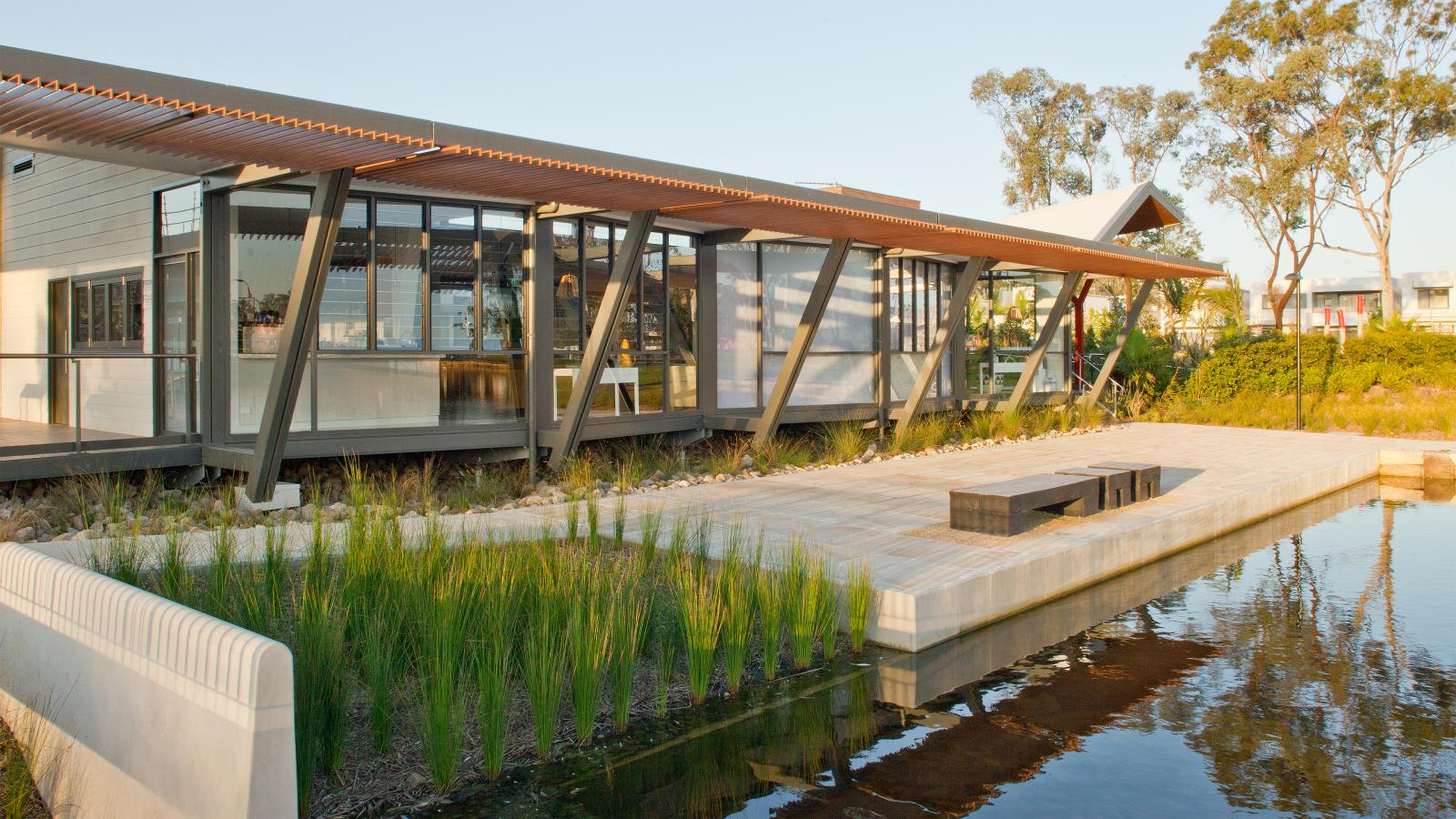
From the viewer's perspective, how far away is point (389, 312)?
10.8m

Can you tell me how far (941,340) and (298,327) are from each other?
911cm

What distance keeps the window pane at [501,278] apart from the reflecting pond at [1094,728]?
6.62 meters

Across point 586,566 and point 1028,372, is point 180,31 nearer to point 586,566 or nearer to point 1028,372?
point 1028,372

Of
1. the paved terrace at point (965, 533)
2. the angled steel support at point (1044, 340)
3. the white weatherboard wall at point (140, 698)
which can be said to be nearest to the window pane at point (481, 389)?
the paved terrace at point (965, 533)

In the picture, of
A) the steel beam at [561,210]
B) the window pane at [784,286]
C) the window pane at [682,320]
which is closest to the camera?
the steel beam at [561,210]

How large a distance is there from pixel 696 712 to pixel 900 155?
2573cm

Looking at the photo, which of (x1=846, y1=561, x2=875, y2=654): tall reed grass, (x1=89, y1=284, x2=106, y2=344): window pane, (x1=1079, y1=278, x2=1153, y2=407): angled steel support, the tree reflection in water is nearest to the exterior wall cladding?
(x1=89, y1=284, x2=106, y2=344): window pane

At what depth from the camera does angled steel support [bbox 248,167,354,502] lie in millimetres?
8312

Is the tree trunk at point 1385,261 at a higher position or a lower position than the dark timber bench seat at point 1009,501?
higher

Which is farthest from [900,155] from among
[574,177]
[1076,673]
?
[1076,673]

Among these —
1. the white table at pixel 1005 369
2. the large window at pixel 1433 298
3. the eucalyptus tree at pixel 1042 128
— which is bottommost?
the white table at pixel 1005 369

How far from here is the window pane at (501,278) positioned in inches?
453

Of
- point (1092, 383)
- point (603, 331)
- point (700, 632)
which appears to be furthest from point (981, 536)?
point (1092, 383)

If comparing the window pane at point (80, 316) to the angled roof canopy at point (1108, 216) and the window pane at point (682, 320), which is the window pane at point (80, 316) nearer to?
the window pane at point (682, 320)
